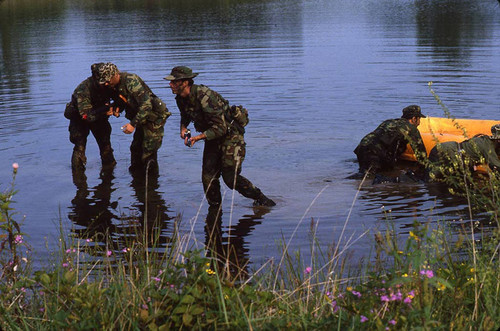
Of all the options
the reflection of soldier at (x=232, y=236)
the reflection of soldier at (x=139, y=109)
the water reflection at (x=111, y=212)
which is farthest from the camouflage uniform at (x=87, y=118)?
the reflection of soldier at (x=232, y=236)

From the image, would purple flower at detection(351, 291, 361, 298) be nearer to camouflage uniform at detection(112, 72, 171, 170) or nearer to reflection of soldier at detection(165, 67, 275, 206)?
reflection of soldier at detection(165, 67, 275, 206)

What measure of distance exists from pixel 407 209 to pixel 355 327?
6028 millimetres

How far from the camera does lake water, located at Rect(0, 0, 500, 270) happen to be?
10.3 metres

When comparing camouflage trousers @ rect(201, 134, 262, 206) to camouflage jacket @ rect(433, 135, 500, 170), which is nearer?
camouflage trousers @ rect(201, 134, 262, 206)

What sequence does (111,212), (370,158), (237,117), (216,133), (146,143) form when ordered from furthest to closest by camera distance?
1. (146,143)
2. (370,158)
3. (111,212)
4. (237,117)
5. (216,133)

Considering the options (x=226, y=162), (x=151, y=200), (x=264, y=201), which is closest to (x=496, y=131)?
(x=264, y=201)

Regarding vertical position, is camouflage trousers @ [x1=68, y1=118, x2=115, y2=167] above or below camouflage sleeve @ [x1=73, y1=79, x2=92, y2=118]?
below

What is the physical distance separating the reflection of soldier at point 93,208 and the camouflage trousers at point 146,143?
550 mm

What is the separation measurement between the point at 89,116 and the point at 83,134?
0.81 metres

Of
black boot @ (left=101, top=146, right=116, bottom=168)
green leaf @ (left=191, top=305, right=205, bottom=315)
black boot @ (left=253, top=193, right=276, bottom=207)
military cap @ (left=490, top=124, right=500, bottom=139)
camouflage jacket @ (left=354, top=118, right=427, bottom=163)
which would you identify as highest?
military cap @ (left=490, top=124, right=500, bottom=139)

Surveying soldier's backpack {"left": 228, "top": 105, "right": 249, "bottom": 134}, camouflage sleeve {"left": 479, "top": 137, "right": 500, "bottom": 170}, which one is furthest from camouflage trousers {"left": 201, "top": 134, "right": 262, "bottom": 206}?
camouflage sleeve {"left": 479, "top": 137, "right": 500, "bottom": 170}

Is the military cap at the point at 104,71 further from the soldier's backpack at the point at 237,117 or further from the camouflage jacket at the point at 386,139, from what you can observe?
the camouflage jacket at the point at 386,139

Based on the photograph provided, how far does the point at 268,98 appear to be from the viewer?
1955cm

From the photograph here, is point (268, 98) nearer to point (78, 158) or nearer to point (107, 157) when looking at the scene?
point (107, 157)
